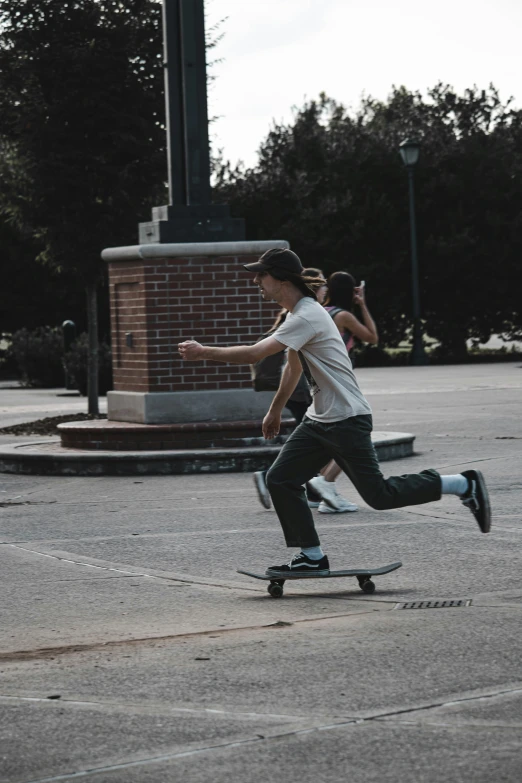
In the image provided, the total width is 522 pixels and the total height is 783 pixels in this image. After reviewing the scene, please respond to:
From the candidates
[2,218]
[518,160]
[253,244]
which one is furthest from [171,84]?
[518,160]

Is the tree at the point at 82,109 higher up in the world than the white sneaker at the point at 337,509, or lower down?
higher up

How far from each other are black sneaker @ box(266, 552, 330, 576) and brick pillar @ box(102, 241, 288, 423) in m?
6.69

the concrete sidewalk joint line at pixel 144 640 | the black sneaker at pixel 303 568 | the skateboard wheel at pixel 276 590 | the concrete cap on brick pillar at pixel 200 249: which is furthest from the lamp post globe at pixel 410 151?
the concrete sidewalk joint line at pixel 144 640

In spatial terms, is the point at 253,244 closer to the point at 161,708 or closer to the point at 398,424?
the point at 398,424

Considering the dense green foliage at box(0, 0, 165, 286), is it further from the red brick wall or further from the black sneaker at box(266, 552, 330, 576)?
the black sneaker at box(266, 552, 330, 576)

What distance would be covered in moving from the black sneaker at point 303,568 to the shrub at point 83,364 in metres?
17.3

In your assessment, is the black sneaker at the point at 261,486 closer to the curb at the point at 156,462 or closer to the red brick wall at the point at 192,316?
the curb at the point at 156,462

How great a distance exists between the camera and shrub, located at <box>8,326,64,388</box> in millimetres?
27500

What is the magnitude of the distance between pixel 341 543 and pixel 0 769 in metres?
4.48

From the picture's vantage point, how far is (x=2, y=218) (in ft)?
106

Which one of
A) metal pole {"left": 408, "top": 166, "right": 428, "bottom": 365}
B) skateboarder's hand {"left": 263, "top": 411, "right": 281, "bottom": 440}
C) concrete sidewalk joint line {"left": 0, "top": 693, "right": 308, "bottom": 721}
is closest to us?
concrete sidewalk joint line {"left": 0, "top": 693, "right": 308, "bottom": 721}

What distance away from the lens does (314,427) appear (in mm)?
7074

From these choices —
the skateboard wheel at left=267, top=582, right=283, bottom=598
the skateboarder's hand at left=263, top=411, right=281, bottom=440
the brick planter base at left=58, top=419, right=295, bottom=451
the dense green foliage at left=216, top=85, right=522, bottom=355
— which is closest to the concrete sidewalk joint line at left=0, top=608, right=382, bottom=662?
the skateboard wheel at left=267, top=582, right=283, bottom=598

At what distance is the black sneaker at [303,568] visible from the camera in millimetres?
7109
